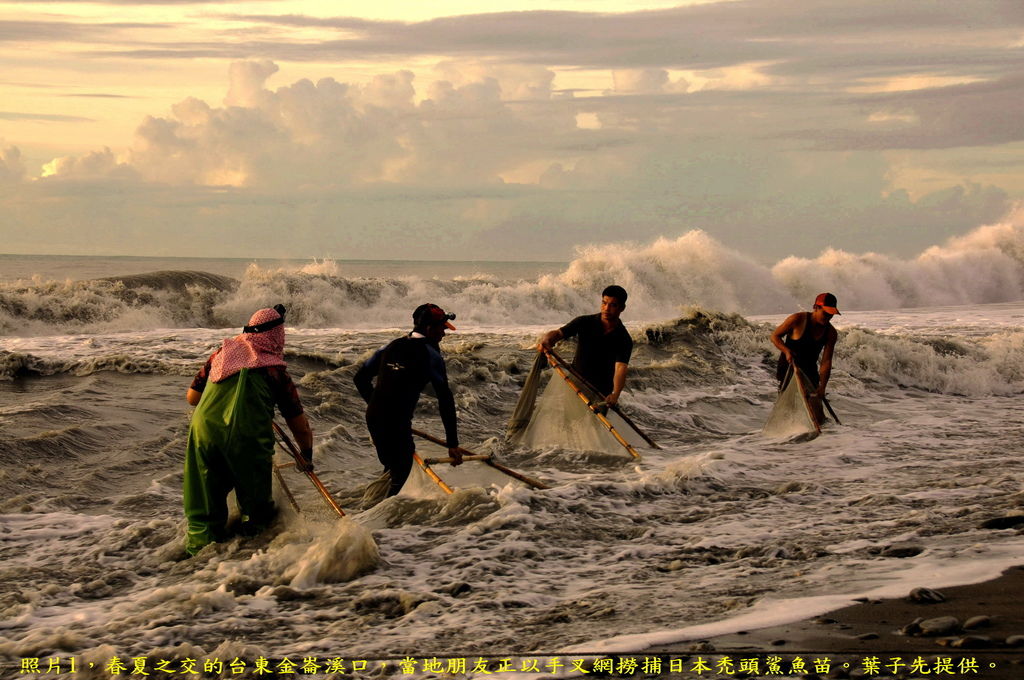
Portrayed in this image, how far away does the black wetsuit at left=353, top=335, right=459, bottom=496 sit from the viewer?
22.1ft

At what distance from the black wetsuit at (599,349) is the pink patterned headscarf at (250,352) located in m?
3.58

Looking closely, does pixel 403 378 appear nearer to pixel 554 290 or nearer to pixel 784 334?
pixel 784 334

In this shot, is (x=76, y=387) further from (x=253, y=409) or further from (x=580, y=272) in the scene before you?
(x=580, y=272)

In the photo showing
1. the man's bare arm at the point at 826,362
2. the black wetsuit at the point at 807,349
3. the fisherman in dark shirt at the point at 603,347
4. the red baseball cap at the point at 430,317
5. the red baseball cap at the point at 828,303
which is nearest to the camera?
the red baseball cap at the point at 430,317

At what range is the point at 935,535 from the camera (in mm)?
6500

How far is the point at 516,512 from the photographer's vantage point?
717cm

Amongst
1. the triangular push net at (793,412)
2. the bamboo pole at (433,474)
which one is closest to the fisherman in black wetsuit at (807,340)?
the triangular push net at (793,412)

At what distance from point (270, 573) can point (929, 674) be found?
3.38m

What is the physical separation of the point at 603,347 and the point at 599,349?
4 centimetres

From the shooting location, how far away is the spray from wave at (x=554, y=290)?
889 inches

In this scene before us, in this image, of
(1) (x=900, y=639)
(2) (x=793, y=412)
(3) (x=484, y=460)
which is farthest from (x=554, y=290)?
(1) (x=900, y=639)

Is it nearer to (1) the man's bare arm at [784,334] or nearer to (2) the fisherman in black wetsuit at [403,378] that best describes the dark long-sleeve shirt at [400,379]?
(2) the fisherman in black wetsuit at [403,378]

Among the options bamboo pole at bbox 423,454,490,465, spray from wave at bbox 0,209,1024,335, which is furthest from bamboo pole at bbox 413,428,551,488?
spray from wave at bbox 0,209,1024,335

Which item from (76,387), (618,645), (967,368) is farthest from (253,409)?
(967,368)
